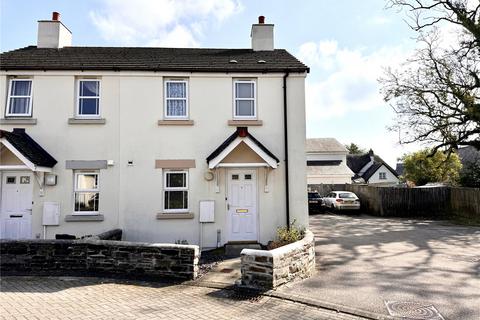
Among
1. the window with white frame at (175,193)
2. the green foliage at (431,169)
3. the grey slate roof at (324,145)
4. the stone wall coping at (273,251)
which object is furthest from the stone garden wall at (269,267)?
the grey slate roof at (324,145)

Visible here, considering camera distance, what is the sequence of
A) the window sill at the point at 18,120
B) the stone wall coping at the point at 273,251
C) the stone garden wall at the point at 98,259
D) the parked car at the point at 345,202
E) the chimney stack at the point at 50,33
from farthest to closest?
the parked car at the point at 345,202 → the chimney stack at the point at 50,33 → the window sill at the point at 18,120 → the stone garden wall at the point at 98,259 → the stone wall coping at the point at 273,251

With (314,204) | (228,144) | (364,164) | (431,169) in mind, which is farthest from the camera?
(364,164)

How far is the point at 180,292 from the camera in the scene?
728 centimetres

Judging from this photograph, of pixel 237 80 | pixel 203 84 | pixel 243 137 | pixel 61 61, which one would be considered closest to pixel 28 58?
pixel 61 61

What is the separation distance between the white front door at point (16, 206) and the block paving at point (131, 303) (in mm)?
3927

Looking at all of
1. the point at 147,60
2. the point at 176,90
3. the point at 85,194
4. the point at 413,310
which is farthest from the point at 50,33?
the point at 413,310

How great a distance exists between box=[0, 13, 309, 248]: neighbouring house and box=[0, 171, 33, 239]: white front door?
0.11 feet

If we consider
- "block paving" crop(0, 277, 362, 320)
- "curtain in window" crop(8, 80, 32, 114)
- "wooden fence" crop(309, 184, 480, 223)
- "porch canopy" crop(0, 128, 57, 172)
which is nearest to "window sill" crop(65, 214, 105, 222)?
"porch canopy" crop(0, 128, 57, 172)

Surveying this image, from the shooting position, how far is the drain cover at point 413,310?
592cm

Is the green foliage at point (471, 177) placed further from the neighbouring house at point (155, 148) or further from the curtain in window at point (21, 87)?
the curtain in window at point (21, 87)

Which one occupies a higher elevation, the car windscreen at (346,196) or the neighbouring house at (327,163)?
the neighbouring house at (327,163)

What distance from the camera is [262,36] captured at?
14.3 meters

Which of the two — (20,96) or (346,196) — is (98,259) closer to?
(20,96)

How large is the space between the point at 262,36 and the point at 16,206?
37.2 ft
